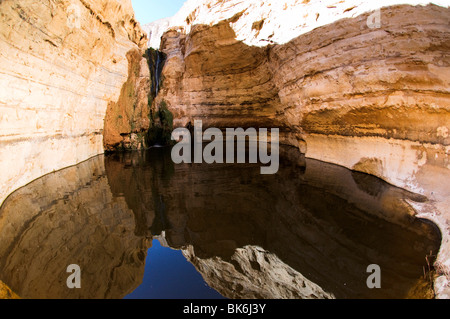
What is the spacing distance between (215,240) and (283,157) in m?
6.65

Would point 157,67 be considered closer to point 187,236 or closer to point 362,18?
point 362,18

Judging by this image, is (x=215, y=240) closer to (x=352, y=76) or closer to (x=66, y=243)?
(x=66, y=243)

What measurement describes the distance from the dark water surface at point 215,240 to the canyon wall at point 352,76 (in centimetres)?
63

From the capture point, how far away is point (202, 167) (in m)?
8.55

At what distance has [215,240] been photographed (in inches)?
144

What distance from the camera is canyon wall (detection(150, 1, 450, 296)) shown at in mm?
4504

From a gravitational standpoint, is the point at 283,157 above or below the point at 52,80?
below

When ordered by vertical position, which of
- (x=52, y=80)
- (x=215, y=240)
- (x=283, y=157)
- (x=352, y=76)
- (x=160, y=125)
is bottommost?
(x=215, y=240)

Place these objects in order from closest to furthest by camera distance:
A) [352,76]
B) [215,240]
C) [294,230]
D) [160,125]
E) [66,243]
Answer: [66,243] < [215,240] < [294,230] < [352,76] < [160,125]

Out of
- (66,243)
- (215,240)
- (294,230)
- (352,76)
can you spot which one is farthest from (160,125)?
(294,230)

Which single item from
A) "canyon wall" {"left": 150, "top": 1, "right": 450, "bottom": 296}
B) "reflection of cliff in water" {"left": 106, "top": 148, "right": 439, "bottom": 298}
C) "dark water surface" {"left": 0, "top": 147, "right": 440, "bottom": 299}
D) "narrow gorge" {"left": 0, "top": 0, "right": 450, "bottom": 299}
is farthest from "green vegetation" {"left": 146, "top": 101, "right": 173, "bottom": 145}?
"dark water surface" {"left": 0, "top": 147, "right": 440, "bottom": 299}

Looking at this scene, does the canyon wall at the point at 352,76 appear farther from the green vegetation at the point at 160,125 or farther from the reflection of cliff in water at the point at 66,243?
the green vegetation at the point at 160,125

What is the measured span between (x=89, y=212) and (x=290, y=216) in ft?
12.0

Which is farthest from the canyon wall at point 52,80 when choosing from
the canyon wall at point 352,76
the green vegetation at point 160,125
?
the canyon wall at point 352,76
